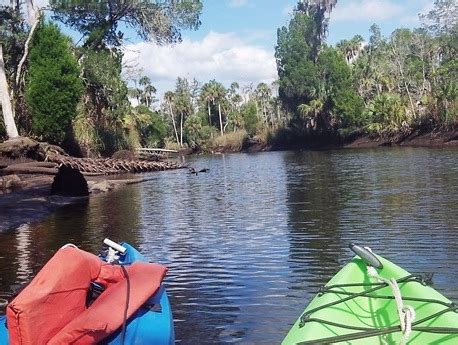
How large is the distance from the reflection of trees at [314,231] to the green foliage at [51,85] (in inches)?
733

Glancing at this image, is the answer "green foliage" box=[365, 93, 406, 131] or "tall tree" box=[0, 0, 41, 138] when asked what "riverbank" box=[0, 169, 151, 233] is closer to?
"tall tree" box=[0, 0, 41, 138]

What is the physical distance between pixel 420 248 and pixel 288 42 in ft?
223

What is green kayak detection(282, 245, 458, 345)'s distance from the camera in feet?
14.1

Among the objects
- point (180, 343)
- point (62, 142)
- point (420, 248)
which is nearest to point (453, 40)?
point (62, 142)

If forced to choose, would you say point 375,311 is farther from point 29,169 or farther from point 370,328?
point 29,169

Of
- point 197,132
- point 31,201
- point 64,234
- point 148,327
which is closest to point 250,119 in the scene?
point 197,132

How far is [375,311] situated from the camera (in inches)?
204

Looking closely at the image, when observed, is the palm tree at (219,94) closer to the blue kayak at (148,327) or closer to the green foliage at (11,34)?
the green foliage at (11,34)

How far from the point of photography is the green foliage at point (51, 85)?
3622cm

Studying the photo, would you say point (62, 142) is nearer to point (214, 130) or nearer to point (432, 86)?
point (432, 86)

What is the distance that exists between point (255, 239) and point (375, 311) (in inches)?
274

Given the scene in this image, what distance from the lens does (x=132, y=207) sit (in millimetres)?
18906

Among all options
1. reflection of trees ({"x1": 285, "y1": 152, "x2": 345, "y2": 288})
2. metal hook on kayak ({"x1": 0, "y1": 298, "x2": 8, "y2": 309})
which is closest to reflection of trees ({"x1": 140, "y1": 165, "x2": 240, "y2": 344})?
reflection of trees ({"x1": 285, "y1": 152, "x2": 345, "y2": 288})

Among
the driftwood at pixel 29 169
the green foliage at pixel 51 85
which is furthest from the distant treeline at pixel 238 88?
the driftwood at pixel 29 169
